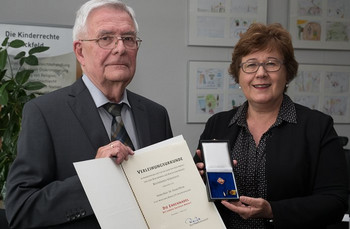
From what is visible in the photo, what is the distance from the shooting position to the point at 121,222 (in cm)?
123

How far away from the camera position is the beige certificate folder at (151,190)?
48.0 inches

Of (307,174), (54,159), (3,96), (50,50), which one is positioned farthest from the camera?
(50,50)

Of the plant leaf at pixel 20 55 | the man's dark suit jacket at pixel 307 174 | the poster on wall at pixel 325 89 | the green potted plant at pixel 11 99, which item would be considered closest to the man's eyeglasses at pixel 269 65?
the man's dark suit jacket at pixel 307 174

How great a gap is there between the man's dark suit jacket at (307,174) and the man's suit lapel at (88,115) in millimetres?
660

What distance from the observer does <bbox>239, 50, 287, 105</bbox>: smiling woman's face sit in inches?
71.4

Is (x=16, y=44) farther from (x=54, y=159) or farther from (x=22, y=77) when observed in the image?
(x=54, y=159)

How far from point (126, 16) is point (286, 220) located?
103cm

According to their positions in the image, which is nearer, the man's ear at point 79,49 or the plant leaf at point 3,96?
the man's ear at point 79,49

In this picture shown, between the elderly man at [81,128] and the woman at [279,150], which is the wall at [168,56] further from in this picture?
the elderly man at [81,128]

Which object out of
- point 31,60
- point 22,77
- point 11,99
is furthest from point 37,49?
point 11,99

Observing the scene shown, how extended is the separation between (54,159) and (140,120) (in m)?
0.40

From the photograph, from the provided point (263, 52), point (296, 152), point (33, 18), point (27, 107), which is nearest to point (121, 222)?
point (27, 107)

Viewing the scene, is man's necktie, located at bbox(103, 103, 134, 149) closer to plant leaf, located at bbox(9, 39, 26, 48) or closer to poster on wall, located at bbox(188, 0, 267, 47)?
plant leaf, located at bbox(9, 39, 26, 48)

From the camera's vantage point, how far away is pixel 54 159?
1364mm
